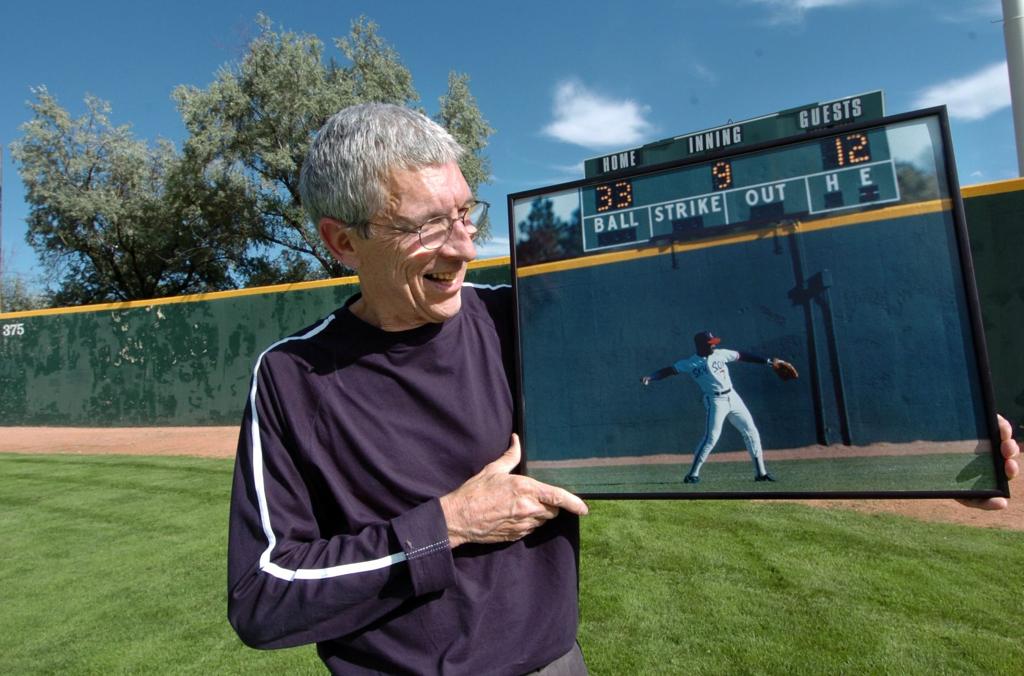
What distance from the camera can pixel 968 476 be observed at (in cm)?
100

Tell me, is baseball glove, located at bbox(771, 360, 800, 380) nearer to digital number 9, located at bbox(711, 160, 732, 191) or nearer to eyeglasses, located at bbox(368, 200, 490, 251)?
digital number 9, located at bbox(711, 160, 732, 191)

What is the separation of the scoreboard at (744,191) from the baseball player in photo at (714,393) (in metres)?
0.21

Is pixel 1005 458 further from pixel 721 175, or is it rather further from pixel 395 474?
pixel 395 474

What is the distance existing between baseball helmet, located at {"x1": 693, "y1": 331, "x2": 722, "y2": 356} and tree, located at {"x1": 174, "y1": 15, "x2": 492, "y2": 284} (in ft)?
57.3

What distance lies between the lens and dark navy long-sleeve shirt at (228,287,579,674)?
3.50 ft

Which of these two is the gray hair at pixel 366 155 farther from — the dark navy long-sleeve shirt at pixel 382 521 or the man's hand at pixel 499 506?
the man's hand at pixel 499 506

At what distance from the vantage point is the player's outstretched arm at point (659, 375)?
115 centimetres

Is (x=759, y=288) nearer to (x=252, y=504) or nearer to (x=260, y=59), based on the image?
(x=252, y=504)

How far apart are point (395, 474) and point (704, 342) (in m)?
0.60

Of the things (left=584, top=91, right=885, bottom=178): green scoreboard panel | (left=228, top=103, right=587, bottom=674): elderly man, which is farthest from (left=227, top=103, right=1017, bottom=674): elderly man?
(left=584, top=91, right=885, bottom=178): green scoreboard panel

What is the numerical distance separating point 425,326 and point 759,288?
0.61 metres

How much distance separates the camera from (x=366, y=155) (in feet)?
3.73

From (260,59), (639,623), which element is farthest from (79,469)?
(260,59)

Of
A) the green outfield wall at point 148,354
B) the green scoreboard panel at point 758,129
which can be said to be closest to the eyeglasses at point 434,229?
the green scoreboard panel at point 758,129
